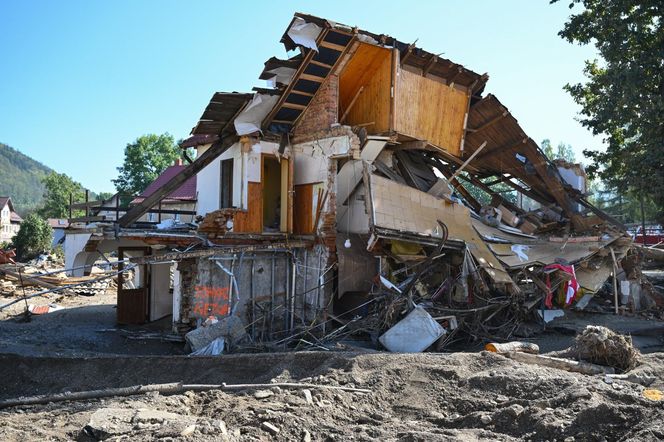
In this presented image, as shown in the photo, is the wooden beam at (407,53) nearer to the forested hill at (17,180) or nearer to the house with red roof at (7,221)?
the house with red roof at (7,221)

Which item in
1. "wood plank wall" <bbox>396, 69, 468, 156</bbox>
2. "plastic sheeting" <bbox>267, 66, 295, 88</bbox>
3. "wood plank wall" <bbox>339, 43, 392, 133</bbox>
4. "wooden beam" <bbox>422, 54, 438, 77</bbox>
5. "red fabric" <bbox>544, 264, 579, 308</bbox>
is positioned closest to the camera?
"plastic sheeting" <bbox>267, 66, 295, 88</bbox>

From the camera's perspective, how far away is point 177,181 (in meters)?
13.8

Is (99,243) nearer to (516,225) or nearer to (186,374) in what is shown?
(186,374)

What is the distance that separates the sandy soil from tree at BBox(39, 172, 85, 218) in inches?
2242

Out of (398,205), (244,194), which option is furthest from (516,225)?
(244,194)

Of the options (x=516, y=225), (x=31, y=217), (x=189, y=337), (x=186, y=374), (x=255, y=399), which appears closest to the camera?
(x=255, y=399)

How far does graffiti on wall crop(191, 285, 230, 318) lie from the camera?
40.9 ft

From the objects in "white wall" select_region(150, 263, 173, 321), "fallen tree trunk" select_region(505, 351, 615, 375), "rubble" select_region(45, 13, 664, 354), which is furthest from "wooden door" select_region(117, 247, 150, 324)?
"fallen tree trunk" select_region(505, 351, 615, 375)

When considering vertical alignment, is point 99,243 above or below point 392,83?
below

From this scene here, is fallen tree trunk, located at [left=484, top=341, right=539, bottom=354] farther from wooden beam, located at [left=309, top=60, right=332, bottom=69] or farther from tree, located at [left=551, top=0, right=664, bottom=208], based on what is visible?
tree, located at [left=551, top=0, right=664, bottom=208]

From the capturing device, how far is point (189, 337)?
1144cm

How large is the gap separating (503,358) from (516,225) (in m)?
9.85

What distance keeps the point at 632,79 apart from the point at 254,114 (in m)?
12.4

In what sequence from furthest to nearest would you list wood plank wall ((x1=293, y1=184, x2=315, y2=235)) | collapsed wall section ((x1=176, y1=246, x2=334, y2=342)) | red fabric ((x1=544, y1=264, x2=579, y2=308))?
red fabric ((x1=544, y1=264, x2=579, y2=308)) < wood plank wall ((x1=293, y1=184, x2=315, y2=235)) < collapsed wall section ((x1=176, y1=246, x2=334, y2=342))
